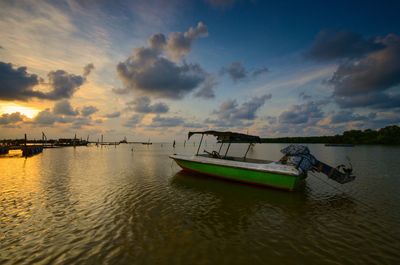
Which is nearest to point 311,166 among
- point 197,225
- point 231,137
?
point 231,137

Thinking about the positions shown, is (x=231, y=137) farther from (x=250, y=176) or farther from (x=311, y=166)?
(x=311, y=166)

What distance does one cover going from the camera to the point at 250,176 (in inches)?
679

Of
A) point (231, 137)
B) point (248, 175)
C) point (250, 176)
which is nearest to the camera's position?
point (250, 176)

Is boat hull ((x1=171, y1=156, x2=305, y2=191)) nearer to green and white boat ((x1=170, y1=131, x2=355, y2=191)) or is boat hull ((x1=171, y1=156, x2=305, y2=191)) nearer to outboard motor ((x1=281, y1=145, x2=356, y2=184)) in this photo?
green and white boat ((x1=170, y1=131, x2=355, y2=191))

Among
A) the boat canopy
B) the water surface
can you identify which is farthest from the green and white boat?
the boat canopy

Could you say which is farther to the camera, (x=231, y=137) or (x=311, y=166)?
(x=231, y=137)

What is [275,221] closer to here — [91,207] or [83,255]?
[83,255]

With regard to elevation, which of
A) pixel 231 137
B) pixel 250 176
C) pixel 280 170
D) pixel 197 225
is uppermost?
pixel 231 137

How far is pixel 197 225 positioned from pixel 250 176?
8.65 meters

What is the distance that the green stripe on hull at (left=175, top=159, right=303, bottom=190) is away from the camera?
15909mm

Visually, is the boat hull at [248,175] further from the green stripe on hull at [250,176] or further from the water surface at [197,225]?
the water surface at [197,225]

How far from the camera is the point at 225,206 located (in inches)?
500

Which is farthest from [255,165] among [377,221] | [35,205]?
[35,205]

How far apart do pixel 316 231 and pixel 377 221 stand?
3870 mm
